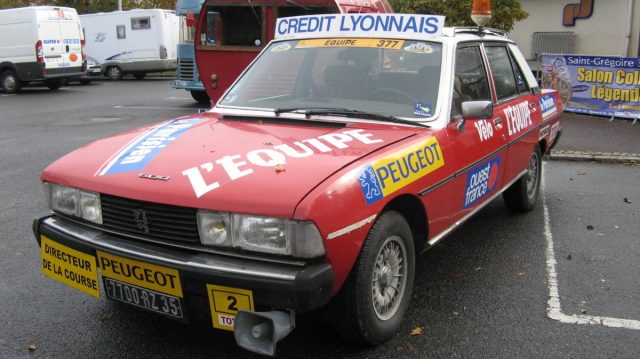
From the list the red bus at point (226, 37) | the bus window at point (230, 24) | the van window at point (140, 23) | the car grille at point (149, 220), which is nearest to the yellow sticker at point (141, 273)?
the car grille at point (149, 220)

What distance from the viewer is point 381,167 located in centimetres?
315

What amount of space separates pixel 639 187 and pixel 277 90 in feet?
16.6

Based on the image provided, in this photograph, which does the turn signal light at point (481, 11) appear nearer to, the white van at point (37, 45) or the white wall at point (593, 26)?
the white wall at point (593, 26)

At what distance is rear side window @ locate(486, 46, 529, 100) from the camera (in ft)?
16.4

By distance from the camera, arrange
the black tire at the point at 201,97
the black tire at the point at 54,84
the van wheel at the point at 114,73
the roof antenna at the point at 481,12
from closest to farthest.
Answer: the roof antenna at the point at 481,12
the black tire at the point at 201,97
the black tire at the point at 54,84
the van wheel at the point at 114,73

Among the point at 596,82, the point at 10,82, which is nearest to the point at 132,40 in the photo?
the point at 10,82

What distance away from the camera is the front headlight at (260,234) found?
8.73 ft

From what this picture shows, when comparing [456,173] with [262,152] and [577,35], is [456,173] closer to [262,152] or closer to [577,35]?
[262,152]

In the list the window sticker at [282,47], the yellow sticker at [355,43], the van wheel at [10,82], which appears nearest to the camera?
the yellow sticker at [355,43]

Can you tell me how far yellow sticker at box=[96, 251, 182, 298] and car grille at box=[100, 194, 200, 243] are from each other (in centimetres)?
15

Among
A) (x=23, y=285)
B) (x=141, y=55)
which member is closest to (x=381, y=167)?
(x=23, y=285)

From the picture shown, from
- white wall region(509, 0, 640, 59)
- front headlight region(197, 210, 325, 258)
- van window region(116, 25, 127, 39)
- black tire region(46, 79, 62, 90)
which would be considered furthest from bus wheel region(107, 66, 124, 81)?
front headlight region(197, 210, 325, 258)

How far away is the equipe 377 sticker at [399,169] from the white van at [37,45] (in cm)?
1754

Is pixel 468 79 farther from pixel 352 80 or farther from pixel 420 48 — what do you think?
pixel 352 80
